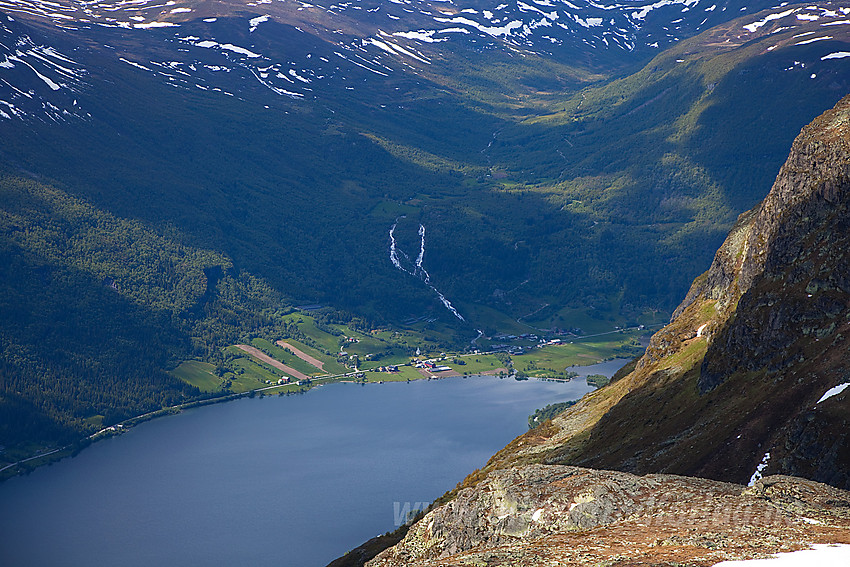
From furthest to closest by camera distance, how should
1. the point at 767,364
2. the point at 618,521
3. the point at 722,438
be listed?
the point at 767,364 < the point at 722,438 < the point at 618,521

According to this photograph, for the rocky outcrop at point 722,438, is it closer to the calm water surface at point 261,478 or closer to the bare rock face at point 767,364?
the bare rock face at point 767,364

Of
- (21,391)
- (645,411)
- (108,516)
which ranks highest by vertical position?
(645,411)

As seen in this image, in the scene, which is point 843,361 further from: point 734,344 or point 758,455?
point 734,344

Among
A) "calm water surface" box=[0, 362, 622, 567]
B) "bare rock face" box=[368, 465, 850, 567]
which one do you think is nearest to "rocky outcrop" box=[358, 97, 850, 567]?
"bare rock face" box=[368, 465, 850, 567]

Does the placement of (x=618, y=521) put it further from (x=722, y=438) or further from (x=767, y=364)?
(x=767, y=364)

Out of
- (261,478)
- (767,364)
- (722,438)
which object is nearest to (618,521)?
(722,438)

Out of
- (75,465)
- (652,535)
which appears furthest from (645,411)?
(75,465)

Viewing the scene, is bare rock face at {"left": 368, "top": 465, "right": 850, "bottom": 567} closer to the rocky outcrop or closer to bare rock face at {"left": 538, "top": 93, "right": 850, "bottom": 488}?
the rocky outcrop
